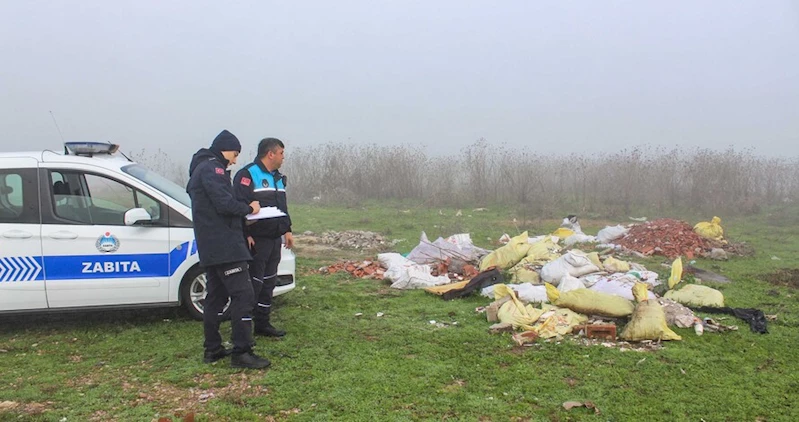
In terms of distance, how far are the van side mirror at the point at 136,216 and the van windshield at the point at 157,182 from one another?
33 cm

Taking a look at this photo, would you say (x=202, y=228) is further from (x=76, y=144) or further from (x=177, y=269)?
(x=76, y=144)

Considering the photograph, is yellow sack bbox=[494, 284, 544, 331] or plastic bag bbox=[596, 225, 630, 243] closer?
yellow sack bbox=[494, 284, 544, 331]

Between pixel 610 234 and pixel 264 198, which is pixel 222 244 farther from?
pixel 610 234

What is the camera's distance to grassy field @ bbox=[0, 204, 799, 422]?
361 centimetres

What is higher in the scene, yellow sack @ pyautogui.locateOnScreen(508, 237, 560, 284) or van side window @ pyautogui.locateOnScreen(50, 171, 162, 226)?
van side window @ pyautogui.locateOnScreen(50, 171, 162, 226)

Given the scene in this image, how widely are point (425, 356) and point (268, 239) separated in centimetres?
170

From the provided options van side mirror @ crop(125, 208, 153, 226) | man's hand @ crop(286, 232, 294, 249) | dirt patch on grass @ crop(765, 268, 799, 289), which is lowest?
dirt patch on grass @ crop(765, 268, 799, 289)

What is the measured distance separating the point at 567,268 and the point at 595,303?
5.43ft

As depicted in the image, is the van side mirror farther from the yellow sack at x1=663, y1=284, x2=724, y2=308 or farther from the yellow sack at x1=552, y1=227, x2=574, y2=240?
the yellow sack at x1=552, y1=227, x2=574, y2=240

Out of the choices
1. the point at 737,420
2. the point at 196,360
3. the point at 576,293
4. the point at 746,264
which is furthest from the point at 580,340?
the point at 746,264

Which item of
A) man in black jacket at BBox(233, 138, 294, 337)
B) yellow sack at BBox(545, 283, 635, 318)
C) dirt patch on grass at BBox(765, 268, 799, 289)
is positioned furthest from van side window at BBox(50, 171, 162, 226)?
dirt patch on grass at BBox(765, 268, 799, 289)

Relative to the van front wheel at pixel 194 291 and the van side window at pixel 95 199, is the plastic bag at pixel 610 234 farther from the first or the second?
the van side window at pixel 95 199

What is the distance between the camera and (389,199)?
2403cm

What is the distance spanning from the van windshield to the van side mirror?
0.33 m
